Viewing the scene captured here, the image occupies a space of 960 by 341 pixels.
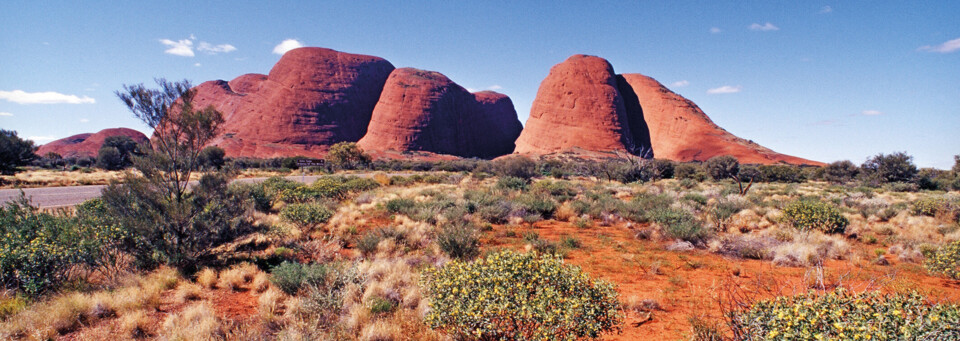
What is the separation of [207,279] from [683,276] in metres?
7.74

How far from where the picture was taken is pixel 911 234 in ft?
31.1

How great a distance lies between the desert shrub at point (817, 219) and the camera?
976 centimetres

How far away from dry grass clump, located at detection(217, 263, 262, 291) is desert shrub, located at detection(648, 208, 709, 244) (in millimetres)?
8929

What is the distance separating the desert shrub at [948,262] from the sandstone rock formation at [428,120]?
66.6 metres

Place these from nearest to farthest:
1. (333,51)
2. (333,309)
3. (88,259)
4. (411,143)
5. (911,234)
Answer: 1. (333,309)
2. (88,259)
3. (911,234)
4. (411,143)
5. (333,51)

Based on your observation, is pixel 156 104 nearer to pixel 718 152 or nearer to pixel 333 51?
pixel 718 152

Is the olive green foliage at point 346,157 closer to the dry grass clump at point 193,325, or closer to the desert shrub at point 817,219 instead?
the dry grass clump at point 193,325

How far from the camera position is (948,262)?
6637 mm

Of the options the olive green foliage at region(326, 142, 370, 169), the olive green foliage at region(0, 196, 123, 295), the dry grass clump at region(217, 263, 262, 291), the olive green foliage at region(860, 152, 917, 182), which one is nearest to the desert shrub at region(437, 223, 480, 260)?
the dry grass clump at region(217, 263, 262, 291)

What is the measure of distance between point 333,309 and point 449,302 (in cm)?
198

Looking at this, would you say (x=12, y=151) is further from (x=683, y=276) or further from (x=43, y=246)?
(x=683, y=276)

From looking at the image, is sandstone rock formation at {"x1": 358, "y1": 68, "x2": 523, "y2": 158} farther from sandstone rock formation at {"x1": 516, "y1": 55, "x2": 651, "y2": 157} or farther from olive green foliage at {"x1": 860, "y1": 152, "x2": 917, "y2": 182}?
olive green foliage at {"x1": 860, "y1": 152, "x2": 917, "y2": 182}

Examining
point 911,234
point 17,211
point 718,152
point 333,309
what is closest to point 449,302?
point 333,309

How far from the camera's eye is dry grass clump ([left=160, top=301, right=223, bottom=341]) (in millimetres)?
3810
